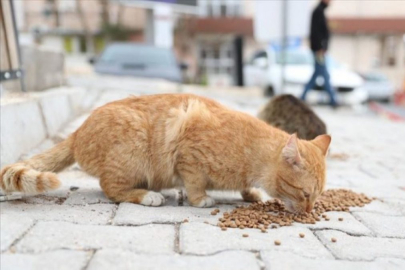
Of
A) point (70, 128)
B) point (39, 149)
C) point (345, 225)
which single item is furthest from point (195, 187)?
point (70, 128)

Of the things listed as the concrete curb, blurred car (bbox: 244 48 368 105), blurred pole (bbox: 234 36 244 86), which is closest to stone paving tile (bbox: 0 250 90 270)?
the concrete curb

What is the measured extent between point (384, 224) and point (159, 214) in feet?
5.04

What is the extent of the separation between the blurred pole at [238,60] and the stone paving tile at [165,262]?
1650 cm

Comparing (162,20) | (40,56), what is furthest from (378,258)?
(162,20)

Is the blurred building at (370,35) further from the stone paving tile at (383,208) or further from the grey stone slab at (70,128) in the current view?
the stone paving tile at (383,208)

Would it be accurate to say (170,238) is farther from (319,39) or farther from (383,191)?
(319,39)

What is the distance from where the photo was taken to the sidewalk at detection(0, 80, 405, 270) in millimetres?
2168

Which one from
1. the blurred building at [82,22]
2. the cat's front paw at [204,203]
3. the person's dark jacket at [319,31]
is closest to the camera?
the cat's front paw at [204,203]

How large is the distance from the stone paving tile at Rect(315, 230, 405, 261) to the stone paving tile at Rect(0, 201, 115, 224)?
1.34m

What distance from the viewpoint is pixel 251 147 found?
10.6ft

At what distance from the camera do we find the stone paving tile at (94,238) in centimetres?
225

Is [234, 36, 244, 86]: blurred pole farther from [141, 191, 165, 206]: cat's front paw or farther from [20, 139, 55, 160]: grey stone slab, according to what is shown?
[141, 191, 165, 206]: cat's front paw

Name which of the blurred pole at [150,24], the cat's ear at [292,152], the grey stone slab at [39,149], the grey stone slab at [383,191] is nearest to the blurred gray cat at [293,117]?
the grey stone slab at [383,191]

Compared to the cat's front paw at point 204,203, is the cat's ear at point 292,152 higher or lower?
higher
